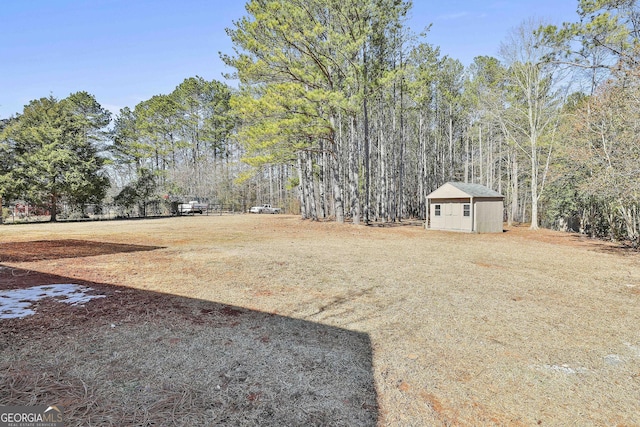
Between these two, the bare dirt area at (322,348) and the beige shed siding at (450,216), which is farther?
the beige shed siding at (450,216)

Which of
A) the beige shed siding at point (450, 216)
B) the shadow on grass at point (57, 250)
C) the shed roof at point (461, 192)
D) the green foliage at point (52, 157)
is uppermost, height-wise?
the green foliage at point (52, 157)

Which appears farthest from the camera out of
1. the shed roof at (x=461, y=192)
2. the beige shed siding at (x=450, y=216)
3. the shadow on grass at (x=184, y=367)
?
the beige shed siding at (x=450, y=216)

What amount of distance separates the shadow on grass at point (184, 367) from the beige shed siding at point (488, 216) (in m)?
14.3

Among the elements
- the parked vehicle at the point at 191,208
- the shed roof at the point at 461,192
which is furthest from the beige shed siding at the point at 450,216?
the parked vehicle at the point at 191,208

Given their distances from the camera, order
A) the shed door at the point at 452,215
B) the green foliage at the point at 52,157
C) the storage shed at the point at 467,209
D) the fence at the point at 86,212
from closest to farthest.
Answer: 1. the storage shed at the point at 467,209
2. the shed door at the point at 452,215
3. the green foliage at the point at 52,157
4. the fence at the point at 86,212

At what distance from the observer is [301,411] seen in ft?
6.91

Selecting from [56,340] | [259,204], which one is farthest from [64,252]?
[259,204]

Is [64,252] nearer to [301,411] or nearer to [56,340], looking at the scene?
[56,340]

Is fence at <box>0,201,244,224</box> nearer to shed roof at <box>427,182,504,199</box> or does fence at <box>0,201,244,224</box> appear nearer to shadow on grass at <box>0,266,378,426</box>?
shed roof at <box>427,182,504,199</box>

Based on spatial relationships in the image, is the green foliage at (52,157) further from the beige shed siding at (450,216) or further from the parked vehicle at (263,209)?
the beige shed siding at (450,216)

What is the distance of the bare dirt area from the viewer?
2.13m

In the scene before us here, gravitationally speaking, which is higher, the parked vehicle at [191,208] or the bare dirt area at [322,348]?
the parked vehicle at [191,208]

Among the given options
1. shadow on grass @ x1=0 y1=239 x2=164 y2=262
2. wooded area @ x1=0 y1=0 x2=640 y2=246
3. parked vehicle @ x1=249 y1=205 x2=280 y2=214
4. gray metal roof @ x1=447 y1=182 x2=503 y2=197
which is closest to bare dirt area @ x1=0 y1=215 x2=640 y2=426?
shadow on grass @ x1=0 y1=239 x2=164 y2=262

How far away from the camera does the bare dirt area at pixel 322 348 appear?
7.00 feet
